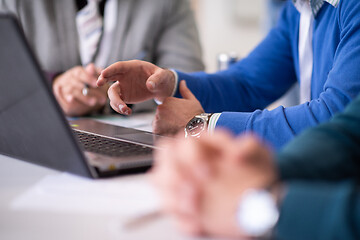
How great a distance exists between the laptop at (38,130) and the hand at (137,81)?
0.24 m

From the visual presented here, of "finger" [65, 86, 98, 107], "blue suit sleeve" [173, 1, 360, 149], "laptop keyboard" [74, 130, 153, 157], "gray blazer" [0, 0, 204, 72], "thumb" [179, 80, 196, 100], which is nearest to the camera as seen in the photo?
"laptop keyboard" [74, 130, 153, 157]

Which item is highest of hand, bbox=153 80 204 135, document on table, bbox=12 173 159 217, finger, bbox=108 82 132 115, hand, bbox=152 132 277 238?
hand, bbox=152 132 277 238

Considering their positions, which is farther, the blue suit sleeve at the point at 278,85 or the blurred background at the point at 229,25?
the blurred background at the point at 229,25

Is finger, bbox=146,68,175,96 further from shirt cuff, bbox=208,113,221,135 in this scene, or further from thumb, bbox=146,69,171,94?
shirt cuff, bbox=208,113,221,135

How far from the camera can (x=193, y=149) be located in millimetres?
310

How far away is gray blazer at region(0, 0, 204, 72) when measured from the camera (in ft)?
4.67

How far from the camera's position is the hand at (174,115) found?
2.61ft

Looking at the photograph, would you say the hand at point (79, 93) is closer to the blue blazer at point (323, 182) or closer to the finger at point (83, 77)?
the finger at point (83, 77)

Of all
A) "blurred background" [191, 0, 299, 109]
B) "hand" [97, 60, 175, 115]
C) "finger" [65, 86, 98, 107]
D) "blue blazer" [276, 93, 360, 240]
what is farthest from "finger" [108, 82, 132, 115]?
"blurred background" [191, 0, 299, 109]

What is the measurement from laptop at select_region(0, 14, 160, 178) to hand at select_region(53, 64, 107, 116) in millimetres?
483

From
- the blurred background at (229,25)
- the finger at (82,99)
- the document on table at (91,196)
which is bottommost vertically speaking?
the blurred background at (229,25)

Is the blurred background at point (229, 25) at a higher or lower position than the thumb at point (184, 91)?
lower

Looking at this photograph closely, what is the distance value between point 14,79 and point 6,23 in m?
0.08

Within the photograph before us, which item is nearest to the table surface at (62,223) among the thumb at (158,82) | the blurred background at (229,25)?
the thumb at (158,82)
